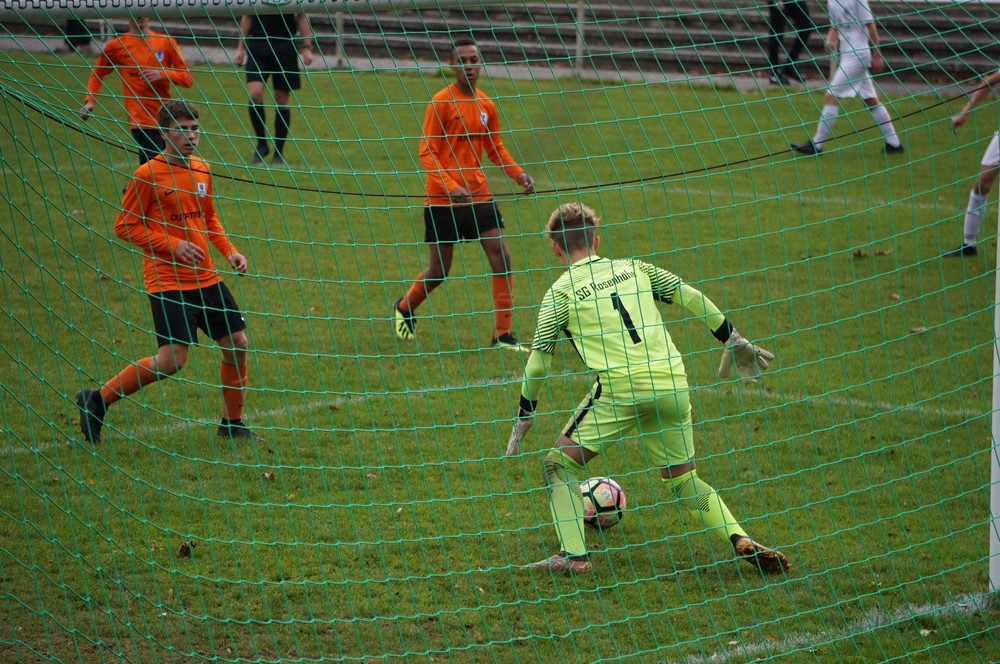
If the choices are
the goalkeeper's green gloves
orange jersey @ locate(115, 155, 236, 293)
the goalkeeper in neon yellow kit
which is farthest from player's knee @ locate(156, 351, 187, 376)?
the goalkeeper's green gloves

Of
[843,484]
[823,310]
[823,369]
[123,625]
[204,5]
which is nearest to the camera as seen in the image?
[204,5]

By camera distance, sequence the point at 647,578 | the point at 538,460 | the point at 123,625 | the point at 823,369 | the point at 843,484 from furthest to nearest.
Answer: the point at 823,369 → the point at 538,460 → the point at 843,484 → the point at 647,578 → the point at 123,625

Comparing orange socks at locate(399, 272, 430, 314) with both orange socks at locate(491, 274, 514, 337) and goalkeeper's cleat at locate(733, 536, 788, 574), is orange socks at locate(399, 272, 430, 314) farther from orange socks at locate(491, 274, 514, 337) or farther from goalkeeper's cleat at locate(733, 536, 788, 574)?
goalkeeper's cleat at locate(733, 536, 788, 574)

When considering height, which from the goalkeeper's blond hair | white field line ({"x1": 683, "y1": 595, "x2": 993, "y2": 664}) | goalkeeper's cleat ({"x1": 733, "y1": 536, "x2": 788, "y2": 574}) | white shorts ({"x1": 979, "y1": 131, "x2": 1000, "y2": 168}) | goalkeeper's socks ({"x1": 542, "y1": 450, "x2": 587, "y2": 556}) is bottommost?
A: white field line ({"x1": 683, "y1": 595, "x2": 993, "y2": 664})

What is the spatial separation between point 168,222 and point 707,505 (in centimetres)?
285

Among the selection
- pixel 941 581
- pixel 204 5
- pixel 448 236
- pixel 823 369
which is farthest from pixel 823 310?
pixel 204 5

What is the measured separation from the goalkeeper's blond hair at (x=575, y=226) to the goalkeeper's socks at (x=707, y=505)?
42.5 inches

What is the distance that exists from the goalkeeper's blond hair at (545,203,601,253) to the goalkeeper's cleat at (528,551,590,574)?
130 cm

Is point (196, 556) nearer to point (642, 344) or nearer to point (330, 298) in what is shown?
point (642, 344)

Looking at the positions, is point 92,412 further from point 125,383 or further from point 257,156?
point 257,156

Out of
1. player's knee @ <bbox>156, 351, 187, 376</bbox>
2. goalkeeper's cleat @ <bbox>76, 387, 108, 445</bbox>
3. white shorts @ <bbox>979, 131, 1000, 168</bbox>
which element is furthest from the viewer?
white shorts @ <bbox>979, 131, 1000, 168</bbox>

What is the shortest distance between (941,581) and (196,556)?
3109 millimetres

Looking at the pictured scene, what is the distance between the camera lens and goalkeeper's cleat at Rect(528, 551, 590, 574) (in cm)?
438

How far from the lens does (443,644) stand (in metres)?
3.96
